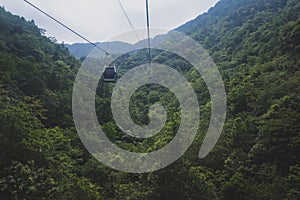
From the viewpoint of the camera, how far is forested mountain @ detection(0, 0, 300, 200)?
12242 millimetres

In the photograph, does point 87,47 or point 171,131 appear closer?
point 171,131

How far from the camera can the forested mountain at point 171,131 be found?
12.2 metres

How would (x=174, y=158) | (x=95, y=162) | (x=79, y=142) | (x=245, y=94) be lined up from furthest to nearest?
(x=245, y=94) < (x=79, y=142) < (x=95, y=162) < (x=174, y=158)

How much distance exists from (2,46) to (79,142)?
1219cm

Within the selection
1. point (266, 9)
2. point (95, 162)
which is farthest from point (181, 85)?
point (95, 162)

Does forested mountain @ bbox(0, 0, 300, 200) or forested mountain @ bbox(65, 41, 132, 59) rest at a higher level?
forested mountain @ bbox(65, 41, 132, 59)

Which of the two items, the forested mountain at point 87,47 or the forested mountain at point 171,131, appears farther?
the forested mountain at point 87,47

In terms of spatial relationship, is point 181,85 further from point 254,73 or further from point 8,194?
point 8,194

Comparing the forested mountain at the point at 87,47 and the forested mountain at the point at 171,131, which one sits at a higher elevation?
the forested mountain at the point at 87,47

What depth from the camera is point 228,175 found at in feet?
59.0

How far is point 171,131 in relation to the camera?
1454cm

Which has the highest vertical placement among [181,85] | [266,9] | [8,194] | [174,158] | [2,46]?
[2,46]

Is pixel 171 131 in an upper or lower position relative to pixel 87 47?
lower

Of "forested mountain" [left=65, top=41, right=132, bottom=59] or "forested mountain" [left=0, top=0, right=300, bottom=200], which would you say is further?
"forested mountain" [left=65, top=41, right=132, bottom=59]
